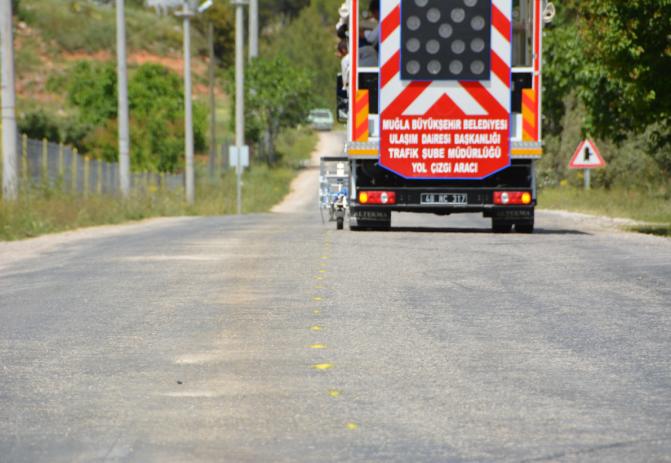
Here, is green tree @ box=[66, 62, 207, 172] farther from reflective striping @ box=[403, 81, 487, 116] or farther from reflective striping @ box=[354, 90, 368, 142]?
reflective striping @ box=[403, 81, 487, 116]

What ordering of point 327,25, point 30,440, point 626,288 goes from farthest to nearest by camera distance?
point 327,25
point 626,288
point 30,440

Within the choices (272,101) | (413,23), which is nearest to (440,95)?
(413,23)

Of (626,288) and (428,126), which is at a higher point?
(428,126)

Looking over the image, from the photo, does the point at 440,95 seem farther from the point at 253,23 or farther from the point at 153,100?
the point at 153,100

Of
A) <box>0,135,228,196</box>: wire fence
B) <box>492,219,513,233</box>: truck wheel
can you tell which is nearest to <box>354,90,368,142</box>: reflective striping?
<box>492,219,513,233</box>: truck wheel

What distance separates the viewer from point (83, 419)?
7.14 m

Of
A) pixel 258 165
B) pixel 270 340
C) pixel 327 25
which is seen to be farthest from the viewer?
pixel 327 25

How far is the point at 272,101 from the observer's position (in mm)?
80812

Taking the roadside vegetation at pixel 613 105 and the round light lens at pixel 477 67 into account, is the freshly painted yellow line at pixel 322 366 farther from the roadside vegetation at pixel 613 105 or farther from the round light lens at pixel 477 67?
the roadside vegetation at pixel 613 105

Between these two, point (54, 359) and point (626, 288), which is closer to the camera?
point (54, 359)

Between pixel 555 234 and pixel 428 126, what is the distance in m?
3.01

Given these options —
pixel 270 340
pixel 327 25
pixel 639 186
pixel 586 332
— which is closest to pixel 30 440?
pixel 270 340

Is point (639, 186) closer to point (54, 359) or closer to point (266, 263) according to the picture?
point (266, 263)

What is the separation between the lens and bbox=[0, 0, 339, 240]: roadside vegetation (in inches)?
1435
